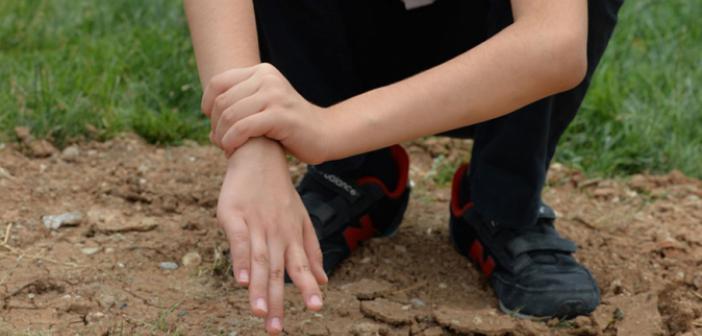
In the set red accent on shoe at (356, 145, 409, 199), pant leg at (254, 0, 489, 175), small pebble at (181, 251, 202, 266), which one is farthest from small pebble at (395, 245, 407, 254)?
small pebble at (181, 251, 202, 266)

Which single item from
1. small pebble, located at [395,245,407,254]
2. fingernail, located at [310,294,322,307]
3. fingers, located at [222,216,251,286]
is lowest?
small pebble, located at [395,245,407,254]

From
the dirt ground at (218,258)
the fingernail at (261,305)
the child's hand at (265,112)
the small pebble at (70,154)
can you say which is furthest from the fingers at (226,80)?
the small pebble at (70,154)

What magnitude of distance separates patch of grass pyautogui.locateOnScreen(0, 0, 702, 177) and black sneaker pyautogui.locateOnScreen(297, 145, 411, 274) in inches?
19.5

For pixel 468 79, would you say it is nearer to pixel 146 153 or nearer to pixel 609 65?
pixel 146 153

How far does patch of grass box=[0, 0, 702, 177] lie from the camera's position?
290 cm

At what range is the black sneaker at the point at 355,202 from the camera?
2.31 metres

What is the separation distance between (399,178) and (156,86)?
1009 mm

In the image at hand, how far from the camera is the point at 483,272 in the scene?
93.3 inches

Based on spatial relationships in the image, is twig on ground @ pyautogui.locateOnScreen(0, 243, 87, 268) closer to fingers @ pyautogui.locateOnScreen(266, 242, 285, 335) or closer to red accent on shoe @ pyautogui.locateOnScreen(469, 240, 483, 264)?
fingers @ pyautogui.locateOnScreen(266, 242, 285, 335)

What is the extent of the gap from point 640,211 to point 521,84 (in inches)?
48.2

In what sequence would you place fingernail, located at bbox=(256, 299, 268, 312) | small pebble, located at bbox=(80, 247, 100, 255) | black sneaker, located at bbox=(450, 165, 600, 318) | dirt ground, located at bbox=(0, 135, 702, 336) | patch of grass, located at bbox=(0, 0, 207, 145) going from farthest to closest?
patch of grass, located at bbox=(0, 0, 207, 145)
small pebble, located at bbox=(80, 247, 100, 255)
black sneaker, located at bbox=(450, 165, 600, 318)
dirt ground, located at bbox=(0, 135, 702, 336)
fingernail, located at bbox=(256, 299, 268, 312)

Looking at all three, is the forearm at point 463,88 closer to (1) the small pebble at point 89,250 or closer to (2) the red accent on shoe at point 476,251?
(2) the red accent on shoe at point 476,251

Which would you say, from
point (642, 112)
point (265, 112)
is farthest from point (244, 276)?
point (642, 112)

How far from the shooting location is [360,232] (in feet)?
7.88
